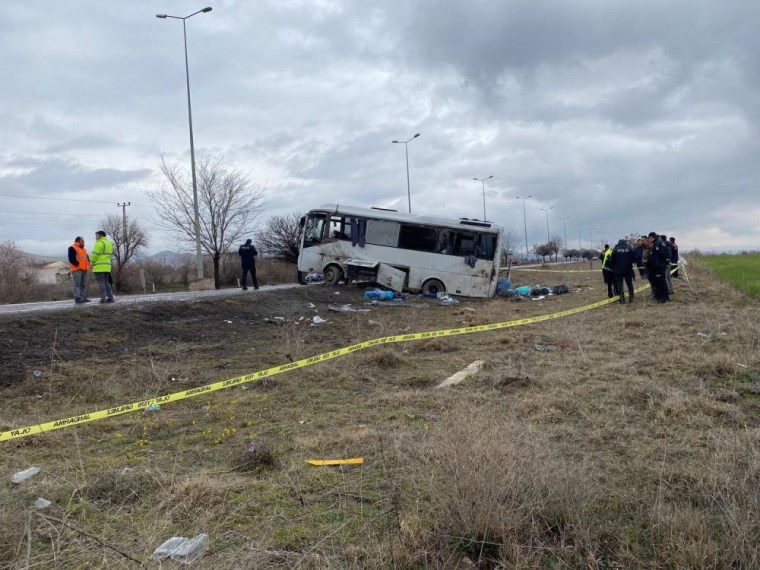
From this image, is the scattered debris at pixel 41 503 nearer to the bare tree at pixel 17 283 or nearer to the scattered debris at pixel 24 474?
the scattered debris at pixel 24 474

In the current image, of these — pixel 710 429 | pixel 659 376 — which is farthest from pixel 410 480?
pixel 659 376

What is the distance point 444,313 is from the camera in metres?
16.1

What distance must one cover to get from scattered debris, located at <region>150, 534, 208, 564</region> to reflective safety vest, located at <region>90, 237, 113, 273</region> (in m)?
11.3

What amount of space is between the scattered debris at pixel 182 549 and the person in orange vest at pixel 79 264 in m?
11.2

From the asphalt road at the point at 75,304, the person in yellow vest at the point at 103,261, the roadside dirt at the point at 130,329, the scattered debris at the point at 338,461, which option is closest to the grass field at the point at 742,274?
the roadside dirt at the point at 130,329

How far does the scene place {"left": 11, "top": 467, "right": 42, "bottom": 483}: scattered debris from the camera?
13.2 feet

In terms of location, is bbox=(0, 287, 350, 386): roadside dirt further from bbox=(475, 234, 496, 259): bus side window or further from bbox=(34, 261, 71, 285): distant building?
bbox=(34, 261, 71, 285): distant building

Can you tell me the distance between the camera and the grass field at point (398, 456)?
2.82 meters

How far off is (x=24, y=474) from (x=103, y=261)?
32.3ft

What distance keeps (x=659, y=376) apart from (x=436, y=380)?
2.66 metres

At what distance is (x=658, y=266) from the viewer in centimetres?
1470

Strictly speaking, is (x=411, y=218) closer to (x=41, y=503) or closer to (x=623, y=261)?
(x=623, y=261)

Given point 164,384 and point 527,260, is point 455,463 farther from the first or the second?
point 527,260

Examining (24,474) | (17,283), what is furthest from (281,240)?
(24,474)
